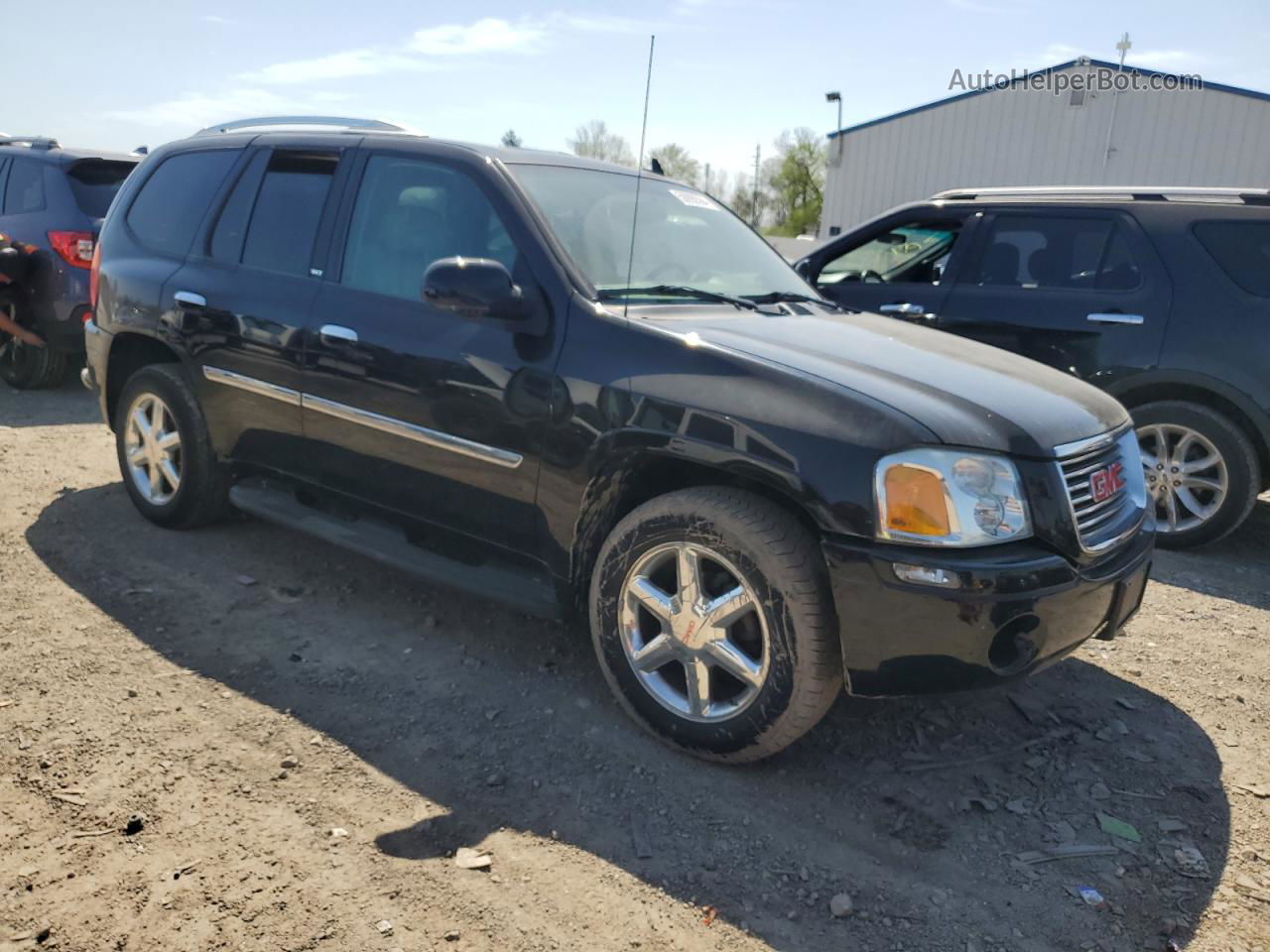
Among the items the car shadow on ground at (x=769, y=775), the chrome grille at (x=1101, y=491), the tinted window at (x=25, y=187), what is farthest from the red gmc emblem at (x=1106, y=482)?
the tinted window at (x=25, y=187)

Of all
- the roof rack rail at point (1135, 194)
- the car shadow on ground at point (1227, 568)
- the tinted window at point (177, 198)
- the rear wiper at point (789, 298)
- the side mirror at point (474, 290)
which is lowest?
the car shadow on ground at point (1227, 568)

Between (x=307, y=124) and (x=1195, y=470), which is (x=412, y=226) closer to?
(x=307, y=124)

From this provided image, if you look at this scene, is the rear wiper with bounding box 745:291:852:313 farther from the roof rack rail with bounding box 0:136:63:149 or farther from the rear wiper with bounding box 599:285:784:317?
the roof rack rail with bounding box 0:136:63:149

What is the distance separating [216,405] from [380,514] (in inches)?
44.2

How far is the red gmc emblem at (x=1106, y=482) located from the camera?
9.89ft

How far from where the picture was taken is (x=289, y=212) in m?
4.23

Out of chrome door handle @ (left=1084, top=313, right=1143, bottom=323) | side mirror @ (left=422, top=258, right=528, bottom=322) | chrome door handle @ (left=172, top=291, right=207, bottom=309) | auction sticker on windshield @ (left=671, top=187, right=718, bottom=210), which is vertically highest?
auction sticker on windshield @ (left=671, top=187, right=718, bottom=210)

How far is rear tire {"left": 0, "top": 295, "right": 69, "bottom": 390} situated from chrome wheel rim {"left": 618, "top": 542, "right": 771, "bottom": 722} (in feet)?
21.8

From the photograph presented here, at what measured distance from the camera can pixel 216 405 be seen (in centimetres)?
445

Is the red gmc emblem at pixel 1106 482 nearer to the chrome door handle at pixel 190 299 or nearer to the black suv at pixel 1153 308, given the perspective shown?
the black suv at pixel 1153 308

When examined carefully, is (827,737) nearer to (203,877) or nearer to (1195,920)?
(1195,920)

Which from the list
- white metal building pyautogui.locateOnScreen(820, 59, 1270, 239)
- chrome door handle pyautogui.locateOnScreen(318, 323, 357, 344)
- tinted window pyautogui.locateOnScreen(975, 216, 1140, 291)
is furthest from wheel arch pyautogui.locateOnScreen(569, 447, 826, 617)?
white metal building pyautogui.locateOnScreen(820, 59, 1270, 239)

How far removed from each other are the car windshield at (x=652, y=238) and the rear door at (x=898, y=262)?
1937 mm

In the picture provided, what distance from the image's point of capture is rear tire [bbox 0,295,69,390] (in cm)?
793
